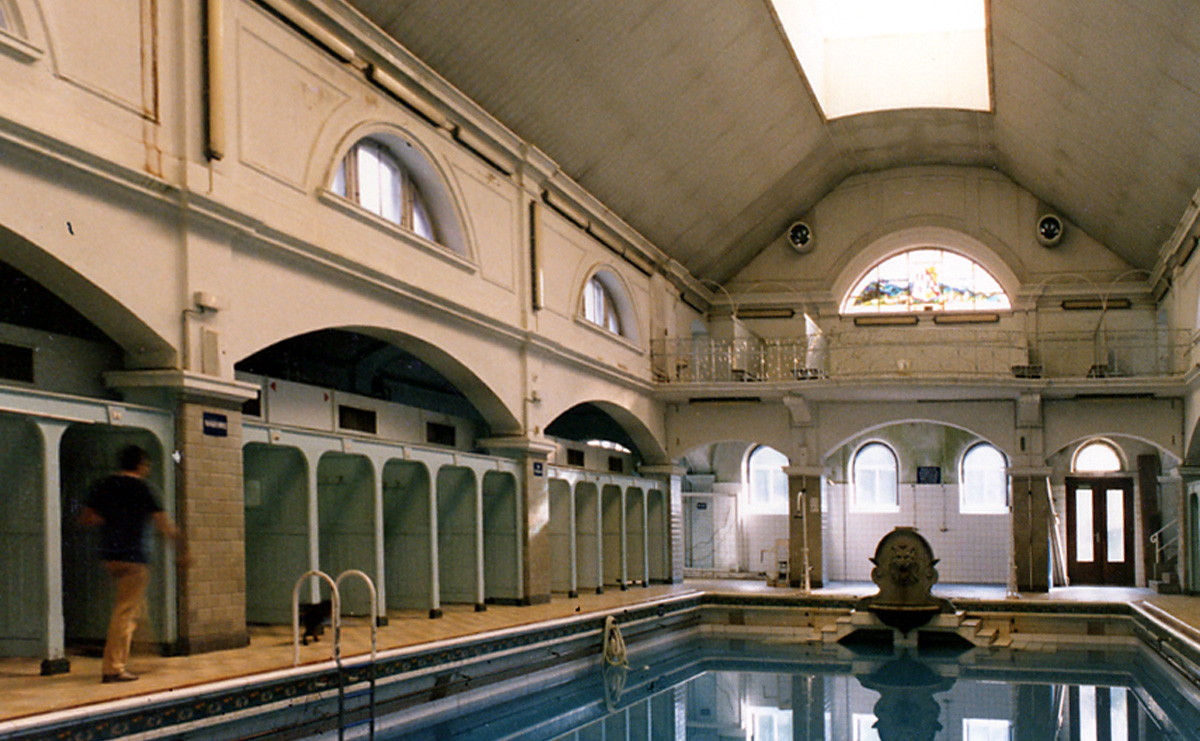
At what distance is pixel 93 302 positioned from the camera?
870 cm

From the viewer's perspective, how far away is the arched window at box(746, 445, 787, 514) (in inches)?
1015

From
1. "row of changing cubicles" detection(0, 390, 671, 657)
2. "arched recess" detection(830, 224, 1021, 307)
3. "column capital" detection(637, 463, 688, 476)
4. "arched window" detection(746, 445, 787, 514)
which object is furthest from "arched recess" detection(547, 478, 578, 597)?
"arched recess" detection(830, 224, 1021, 307)

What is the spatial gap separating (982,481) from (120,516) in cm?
2049

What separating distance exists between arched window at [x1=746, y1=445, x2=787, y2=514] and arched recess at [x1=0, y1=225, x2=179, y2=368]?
59.6 ft

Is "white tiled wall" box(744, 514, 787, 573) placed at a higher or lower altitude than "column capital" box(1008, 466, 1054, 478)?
lower

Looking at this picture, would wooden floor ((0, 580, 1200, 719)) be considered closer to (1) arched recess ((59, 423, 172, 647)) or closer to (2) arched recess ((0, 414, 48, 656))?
(2) arched recess ((0, 414, 48, 656))

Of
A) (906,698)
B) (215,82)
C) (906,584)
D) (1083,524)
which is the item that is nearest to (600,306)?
A: (906,584)

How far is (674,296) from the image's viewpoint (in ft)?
75.9

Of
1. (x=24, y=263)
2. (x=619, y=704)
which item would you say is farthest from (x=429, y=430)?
(x=24, y=263)

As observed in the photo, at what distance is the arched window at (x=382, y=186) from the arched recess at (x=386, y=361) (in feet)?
4.19

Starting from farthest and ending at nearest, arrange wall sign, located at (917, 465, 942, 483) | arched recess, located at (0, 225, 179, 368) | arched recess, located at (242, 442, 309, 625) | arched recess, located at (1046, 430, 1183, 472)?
wall sign, located at (917, 465, 942, 483) < arched recess, located at (1046, 430, 1183, 472) < arched recess, located at (242, 442, 309, 625) < arched recess, located at (0, 225, 179, 368)

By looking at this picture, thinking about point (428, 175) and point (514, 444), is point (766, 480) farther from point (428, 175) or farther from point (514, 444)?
point (428, 175)

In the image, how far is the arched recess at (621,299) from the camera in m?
19.8

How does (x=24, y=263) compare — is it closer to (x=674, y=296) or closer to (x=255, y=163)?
(x=255, y=163)
